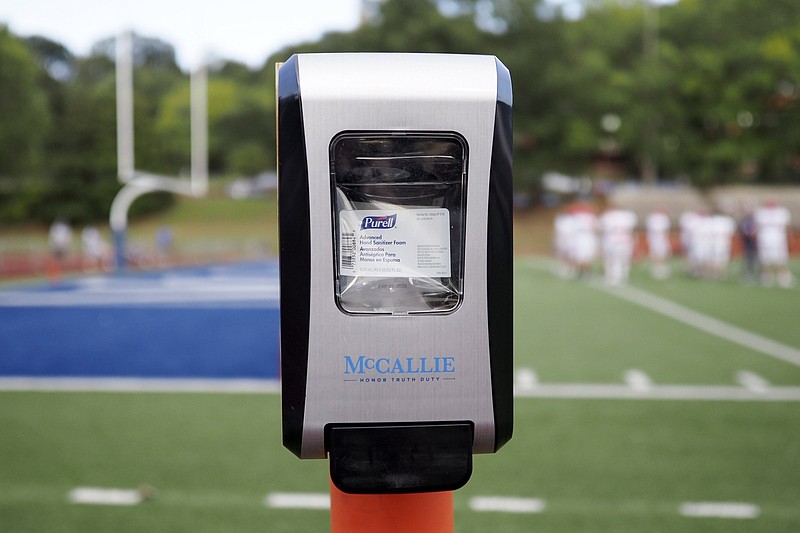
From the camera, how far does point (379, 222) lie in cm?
226

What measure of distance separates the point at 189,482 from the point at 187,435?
102 cm

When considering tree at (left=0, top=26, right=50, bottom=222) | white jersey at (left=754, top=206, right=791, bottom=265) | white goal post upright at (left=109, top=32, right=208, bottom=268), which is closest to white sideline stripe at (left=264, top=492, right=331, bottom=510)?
white jersey at (left=754, top=206, right=791, bottom=265)

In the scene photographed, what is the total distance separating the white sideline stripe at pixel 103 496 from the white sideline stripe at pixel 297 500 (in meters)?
0.67

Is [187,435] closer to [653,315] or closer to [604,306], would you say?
[653,315]

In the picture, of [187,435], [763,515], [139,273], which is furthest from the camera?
[139,273]

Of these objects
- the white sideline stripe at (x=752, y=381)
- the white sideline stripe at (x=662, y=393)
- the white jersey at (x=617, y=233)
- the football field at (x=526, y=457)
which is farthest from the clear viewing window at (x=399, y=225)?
the white jersey at (x=617, y=233)

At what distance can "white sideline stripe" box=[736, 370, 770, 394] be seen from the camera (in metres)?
7.73

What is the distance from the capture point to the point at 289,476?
5.39 meters

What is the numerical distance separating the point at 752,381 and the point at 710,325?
425cm

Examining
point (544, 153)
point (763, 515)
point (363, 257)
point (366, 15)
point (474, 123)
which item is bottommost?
point (763, 515)

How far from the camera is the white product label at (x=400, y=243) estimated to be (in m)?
2.25

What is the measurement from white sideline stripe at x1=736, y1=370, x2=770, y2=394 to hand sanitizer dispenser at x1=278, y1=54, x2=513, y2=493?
6.04m

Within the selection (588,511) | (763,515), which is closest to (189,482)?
(588,511)

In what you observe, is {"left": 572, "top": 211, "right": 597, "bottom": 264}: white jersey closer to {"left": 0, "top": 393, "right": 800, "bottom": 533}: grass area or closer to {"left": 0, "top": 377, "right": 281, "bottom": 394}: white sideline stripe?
{"left": 0, "top": 377, "right": 281, "bottom": 394}: white sideline stripe
